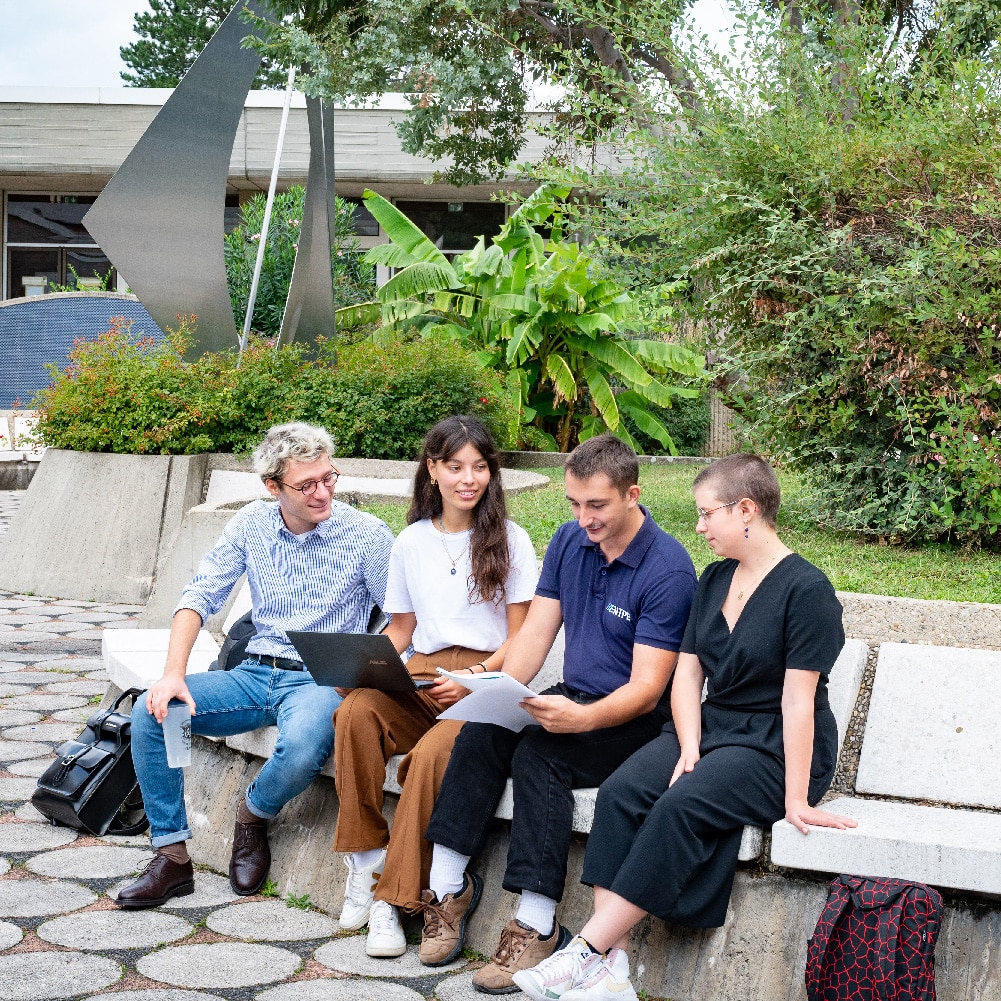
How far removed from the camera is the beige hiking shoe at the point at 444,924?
337 centimetres

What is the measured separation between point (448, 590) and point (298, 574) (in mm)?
579

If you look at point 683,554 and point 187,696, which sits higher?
point 683,554

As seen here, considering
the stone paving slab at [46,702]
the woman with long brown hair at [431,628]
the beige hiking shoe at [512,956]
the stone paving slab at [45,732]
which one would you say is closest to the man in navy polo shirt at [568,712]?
the beige hiking shoe at [512,956]

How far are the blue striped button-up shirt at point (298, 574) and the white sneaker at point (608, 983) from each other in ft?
5.08

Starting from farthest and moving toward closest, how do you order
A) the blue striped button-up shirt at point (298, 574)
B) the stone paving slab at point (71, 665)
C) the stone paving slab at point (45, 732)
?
the stone paving slab at point (71, 665), the stone paving slab at point (45, 732), the blue striped button-up shirt at point (298, 574)

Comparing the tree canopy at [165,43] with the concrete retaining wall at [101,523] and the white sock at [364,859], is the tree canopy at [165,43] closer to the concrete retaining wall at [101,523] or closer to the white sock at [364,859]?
the concrete retaining wall at [101,523]

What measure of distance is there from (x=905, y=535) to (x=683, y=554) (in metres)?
2.60

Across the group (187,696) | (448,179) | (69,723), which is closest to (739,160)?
(187,696)

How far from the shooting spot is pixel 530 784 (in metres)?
3.32

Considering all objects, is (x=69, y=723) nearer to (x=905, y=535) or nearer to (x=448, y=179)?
(x=905, y=535)

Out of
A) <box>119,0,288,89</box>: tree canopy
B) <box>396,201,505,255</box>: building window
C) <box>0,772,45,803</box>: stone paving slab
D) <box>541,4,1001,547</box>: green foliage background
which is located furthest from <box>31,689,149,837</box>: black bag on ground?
<box>119,0,288,89</box>: tree canopy

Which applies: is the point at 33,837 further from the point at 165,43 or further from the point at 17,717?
the point at 165,43

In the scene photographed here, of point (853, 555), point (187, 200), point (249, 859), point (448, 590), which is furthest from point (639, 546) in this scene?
point (187, 200)

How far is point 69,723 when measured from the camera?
575cm
